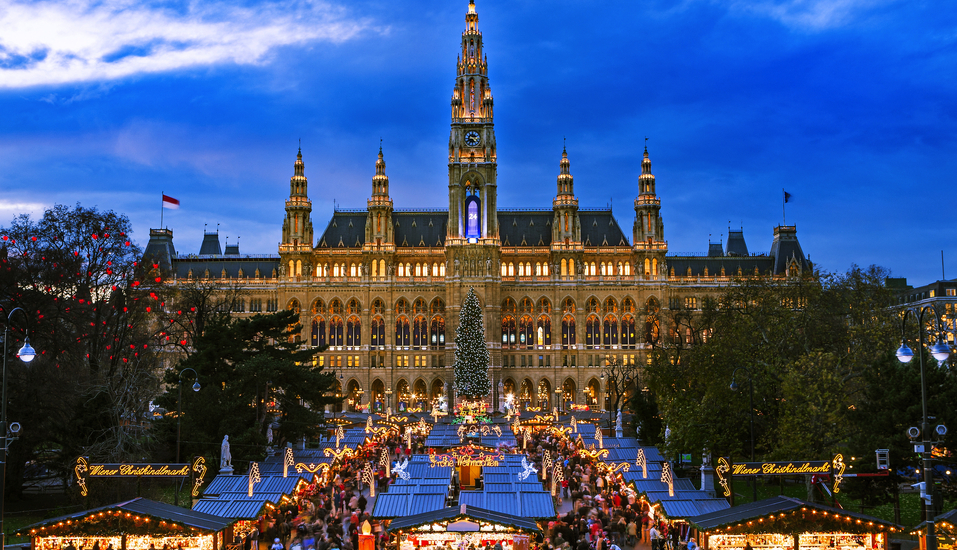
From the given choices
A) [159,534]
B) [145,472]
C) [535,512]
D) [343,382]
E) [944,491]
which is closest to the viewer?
[159,534]

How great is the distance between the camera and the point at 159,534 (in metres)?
26.4

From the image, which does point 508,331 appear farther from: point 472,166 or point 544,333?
point 472,166

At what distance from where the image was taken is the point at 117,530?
86.3 feet

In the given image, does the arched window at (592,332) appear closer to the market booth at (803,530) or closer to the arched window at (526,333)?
the arched window at (526,333)

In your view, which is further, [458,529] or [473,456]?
[473,456]

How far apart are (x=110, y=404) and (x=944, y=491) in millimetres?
39816

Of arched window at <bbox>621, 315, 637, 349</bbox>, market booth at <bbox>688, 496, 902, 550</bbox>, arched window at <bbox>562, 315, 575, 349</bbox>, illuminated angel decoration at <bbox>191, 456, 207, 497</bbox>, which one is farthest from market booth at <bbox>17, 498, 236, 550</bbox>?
arched window at <bbox>621, 315, 637, 349</bbox>

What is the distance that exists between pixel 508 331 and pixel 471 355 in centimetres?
1624

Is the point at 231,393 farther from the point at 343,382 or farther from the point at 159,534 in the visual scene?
→ the point at 343,382

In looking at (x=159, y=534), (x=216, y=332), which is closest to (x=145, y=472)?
(x=159, y=534)

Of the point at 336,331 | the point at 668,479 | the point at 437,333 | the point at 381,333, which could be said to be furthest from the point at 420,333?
the point at 668,479

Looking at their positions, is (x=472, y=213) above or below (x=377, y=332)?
above

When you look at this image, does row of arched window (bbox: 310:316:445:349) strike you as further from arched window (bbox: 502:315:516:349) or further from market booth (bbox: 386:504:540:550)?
market booth (bbox: 386:504:540:550)

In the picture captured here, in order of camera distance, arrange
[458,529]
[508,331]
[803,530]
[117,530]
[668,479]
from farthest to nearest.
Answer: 1. [508,331]
2. [668,479]
3. [458,529]
4. [117,530]
5. [803,530]
